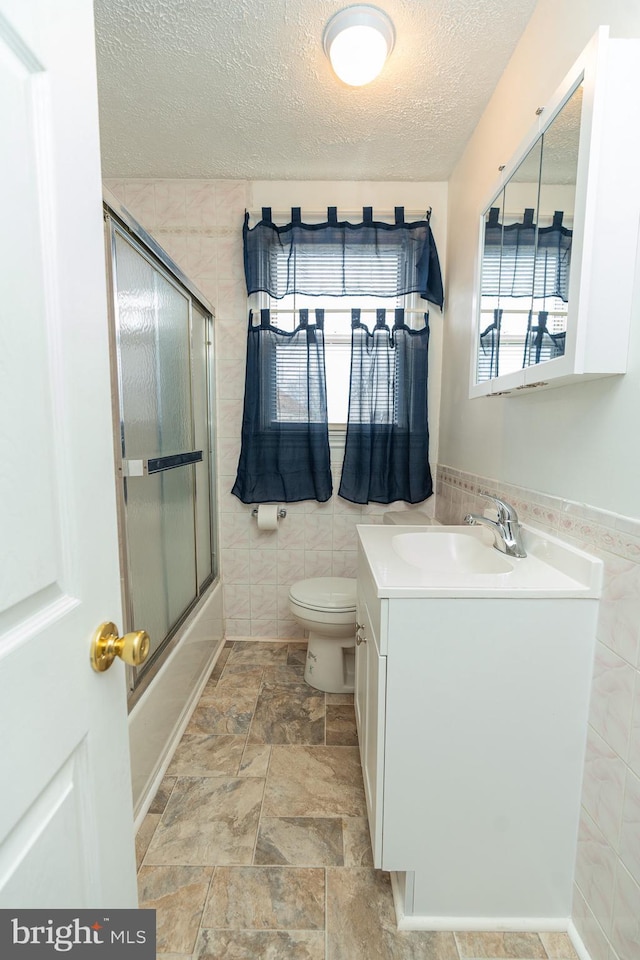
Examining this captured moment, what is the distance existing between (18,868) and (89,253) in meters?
0.68

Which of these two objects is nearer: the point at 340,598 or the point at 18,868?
the point at 18,868

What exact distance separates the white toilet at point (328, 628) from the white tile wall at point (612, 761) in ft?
3.35

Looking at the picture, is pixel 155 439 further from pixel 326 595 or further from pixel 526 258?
pixel 526 258

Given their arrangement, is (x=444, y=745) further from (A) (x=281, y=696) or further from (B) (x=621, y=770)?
(A) (x=281, y=696)

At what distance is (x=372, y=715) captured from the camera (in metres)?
1.16

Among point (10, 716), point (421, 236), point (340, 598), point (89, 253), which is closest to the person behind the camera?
point (10, 716)

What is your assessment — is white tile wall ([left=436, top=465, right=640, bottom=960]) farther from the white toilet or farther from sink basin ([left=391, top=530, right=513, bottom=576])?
the white toilet

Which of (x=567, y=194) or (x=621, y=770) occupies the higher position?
(x=567, y=194)

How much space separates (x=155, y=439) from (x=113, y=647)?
115 centimetres

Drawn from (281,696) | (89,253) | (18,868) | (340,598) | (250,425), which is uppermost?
(89,253)

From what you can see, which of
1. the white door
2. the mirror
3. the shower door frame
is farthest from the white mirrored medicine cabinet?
the shower door frame

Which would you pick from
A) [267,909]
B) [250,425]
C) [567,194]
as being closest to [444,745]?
[267,909]

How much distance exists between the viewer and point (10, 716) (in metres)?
0.41

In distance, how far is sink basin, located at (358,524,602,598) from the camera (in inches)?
38.8
